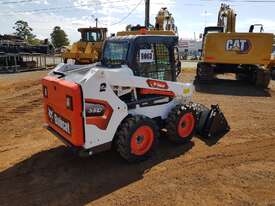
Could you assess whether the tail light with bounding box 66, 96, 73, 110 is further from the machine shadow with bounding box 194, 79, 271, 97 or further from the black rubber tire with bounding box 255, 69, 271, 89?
the black rubber tire with bounding box 255, 69, 271, 89

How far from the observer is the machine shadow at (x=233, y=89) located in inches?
449

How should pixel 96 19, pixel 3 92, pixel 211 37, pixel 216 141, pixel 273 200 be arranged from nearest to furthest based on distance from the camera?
pixel 273 200
pixel 216 141
pixel 3 92
pixel 211 37
pixel 96 19

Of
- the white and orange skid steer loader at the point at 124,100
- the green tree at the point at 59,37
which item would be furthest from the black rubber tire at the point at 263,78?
the green tree at the point at 59,37

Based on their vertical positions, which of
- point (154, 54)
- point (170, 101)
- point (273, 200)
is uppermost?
point (154, 54)

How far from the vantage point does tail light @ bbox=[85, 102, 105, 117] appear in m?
4.13

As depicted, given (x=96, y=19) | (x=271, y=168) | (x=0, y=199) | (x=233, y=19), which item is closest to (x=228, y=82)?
(x=233, y=19)

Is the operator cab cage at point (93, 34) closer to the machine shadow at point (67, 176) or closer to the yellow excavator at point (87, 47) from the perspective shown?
the yellow excavator at point (87, 47)

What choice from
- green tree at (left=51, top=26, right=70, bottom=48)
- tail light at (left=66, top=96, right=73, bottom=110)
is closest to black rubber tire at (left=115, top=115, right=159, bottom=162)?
tail light at (left=66, top=96, right=73, bottom=110)

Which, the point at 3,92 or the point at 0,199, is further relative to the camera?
the point at 3,92

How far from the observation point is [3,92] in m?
11.0

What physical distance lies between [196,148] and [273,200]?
6.08ft

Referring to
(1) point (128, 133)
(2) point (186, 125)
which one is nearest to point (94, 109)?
(1) point (128, 133)

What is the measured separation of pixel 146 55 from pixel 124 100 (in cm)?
88

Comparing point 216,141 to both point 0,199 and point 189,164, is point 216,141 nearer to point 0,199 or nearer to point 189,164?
point 189,164
